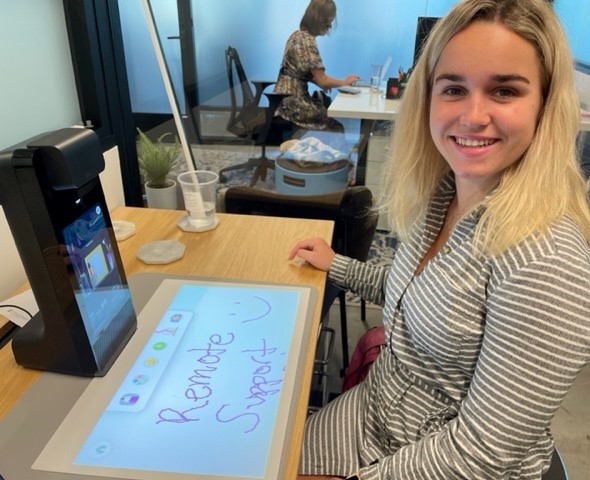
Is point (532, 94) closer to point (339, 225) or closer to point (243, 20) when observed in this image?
point (339, 225)

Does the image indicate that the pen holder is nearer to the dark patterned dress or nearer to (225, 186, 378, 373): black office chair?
the dark patterned dress

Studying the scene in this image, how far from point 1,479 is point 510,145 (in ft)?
2.89

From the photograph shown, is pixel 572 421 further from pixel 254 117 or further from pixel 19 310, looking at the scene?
pixel 254 117

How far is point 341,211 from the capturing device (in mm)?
1854

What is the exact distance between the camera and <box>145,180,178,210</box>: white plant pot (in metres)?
2.49

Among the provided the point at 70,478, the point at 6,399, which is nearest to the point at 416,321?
the point at 70,478

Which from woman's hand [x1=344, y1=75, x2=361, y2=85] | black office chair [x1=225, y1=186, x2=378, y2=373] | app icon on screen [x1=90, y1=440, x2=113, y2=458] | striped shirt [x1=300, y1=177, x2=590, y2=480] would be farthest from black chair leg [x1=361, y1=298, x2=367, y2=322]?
app icon on screen [x1=90, y1=440, x2=113, y2=458]

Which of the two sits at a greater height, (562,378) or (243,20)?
(243,20)

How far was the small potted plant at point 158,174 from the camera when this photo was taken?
2.49 m

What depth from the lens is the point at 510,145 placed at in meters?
0.80

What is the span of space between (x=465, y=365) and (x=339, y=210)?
109 cm

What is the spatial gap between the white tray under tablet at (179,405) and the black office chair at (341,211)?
89cm

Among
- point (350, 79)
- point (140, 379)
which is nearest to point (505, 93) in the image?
point (140, 379)

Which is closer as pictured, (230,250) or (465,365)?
(465,365)
